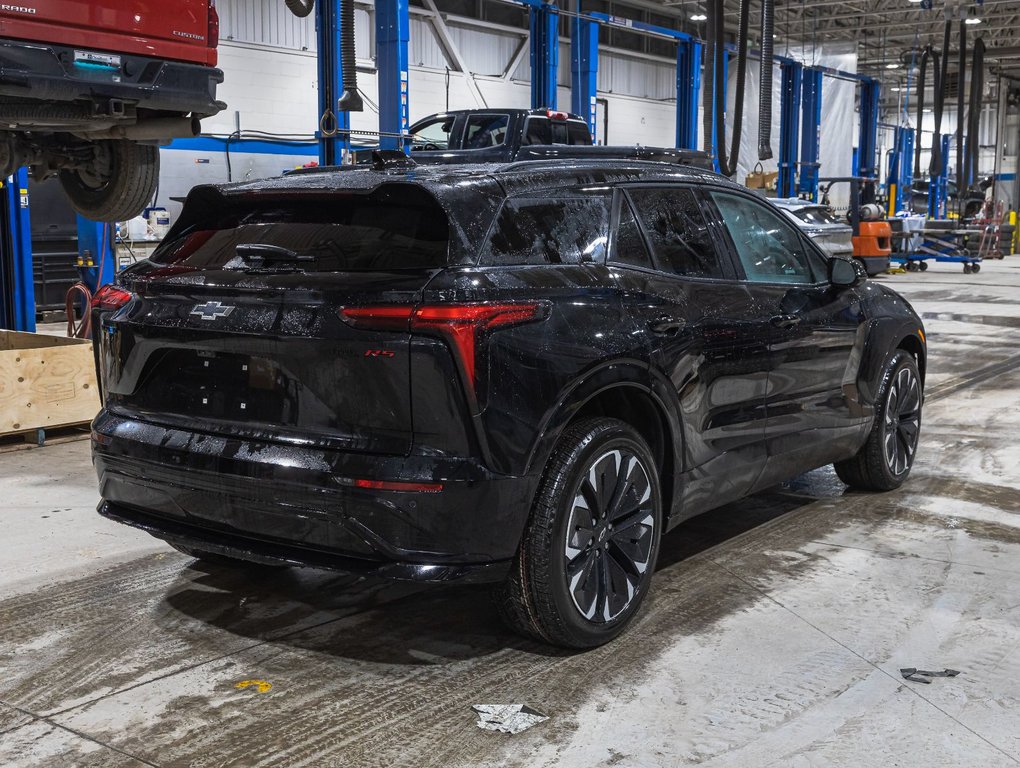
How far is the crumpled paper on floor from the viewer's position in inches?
123

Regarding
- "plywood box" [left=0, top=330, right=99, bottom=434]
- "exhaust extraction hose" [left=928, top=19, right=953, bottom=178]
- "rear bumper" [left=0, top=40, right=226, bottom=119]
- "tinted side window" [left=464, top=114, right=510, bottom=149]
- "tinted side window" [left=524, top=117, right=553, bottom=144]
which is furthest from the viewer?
"exhaust extraction hose" [left=928, top=19, right=953, bottom=178]

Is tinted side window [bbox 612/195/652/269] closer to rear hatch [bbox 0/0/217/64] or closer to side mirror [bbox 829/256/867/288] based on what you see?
side mirror [bbox 829/256/867/288]

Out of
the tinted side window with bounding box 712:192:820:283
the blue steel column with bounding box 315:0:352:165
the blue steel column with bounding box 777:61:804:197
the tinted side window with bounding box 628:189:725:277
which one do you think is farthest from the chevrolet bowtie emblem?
the blue steel column with bounding box 777:61:804:197

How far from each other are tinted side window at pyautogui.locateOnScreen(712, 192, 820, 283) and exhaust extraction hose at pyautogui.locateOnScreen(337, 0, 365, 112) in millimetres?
5811

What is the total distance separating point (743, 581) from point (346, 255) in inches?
82.3

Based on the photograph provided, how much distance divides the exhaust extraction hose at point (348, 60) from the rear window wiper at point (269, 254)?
261 inches

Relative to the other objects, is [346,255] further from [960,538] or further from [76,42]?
[76,42]

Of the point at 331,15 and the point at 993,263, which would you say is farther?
the point at 993,263

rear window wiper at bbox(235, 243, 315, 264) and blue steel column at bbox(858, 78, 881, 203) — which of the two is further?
blue steel column at bbox(858, 78, 881, 203)

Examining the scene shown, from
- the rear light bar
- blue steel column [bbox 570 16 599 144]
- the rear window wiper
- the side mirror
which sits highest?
blue steel column [bbox 570 16 599 144]

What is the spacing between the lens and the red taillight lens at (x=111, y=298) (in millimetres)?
3859

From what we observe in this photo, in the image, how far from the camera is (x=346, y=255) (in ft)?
11.5

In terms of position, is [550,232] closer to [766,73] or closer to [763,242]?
[763,242]

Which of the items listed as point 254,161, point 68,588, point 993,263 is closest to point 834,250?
point 254,161
